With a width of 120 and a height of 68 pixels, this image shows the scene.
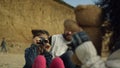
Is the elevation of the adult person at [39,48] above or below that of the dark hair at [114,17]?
below

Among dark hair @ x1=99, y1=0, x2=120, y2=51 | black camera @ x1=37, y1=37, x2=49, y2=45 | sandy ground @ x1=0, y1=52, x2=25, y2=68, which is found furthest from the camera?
sandy ground @ x1=0, y1=52, x2=25, y2=68

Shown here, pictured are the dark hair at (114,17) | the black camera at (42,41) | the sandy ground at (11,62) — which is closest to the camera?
the dark hair at (114,17)

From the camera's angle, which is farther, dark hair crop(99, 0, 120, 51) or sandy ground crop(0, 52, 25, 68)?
sandy ground crop(0, 52, 25, 68)

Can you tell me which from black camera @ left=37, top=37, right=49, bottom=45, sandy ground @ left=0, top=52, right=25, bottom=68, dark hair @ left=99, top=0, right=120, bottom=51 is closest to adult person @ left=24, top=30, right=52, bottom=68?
black camera @ left=37, top=37, right=49, bottom=45

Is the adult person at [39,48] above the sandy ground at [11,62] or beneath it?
above

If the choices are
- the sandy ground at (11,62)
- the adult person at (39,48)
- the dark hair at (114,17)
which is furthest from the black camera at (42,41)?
the sandy ground at (11,62)

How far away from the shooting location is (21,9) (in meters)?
57.6

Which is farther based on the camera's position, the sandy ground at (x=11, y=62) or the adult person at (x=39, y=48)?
the sandy ground at (x=11, y=62)

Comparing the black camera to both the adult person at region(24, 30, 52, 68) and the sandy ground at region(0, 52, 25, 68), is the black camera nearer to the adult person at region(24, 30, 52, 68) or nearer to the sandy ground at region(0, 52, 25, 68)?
the adult person at region(24, 30, 52, 68)

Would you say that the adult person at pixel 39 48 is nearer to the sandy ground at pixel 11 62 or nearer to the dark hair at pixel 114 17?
the dark hair at pixel 114 17

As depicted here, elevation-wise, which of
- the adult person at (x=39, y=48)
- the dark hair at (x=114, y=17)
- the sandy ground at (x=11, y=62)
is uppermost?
the dark hair at (x=114, y=17)

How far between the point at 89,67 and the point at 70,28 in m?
0.25

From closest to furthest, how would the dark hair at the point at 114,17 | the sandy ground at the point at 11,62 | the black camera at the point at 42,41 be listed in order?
the dark hair at the point at 114,17
the black camera at the point at 42,41
the sandy ground at the point at 11,62

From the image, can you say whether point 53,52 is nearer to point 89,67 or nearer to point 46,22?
point 89,67
